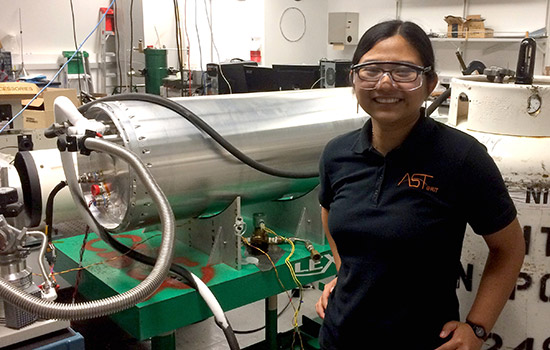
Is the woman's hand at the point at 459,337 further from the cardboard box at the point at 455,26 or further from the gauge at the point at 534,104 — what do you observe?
the cardboard box at the point at 455,26

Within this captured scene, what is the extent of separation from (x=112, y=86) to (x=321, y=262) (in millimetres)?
4267

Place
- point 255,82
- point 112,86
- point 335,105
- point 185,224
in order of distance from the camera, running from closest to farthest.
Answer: point 185,224
point 335,105
point 255,82
point 112,86

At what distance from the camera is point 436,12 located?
592cm

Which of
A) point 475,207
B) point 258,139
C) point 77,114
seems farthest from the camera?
point 258,139

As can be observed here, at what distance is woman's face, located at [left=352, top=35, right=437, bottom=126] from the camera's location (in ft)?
3.61

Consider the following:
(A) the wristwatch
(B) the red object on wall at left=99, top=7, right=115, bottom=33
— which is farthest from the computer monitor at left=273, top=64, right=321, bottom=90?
(B) the red object on wall at left=99, top=7, right=115, bottom=33

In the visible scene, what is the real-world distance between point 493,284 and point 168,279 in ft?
2.74

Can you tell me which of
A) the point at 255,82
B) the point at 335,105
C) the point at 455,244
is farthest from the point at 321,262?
the point at 255,82

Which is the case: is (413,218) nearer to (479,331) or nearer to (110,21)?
(479,331)

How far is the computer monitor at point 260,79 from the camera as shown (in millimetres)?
3221

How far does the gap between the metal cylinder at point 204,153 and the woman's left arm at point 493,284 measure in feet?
2.36

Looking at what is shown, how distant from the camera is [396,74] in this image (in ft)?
3.60

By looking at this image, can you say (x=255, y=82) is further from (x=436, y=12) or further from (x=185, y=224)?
(x=436, y=12)

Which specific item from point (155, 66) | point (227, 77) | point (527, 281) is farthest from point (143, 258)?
point (155, 66)
